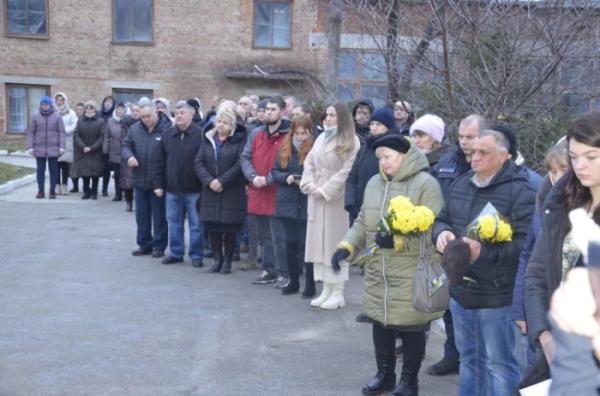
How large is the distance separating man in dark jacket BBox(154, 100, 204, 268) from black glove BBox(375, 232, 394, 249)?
184 inches

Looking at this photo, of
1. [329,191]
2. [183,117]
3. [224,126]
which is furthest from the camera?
[183,117]

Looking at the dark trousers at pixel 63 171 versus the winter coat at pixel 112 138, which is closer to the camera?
the winter coat at pixel 112 138

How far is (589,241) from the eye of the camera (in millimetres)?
2148

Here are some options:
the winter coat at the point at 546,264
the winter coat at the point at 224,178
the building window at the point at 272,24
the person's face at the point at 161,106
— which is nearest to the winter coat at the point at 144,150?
the winter coat at the point at 224,178

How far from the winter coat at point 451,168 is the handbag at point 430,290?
0.89 metres

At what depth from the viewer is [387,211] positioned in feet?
17.4

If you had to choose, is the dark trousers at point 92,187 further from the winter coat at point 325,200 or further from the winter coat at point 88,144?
the winter coat at point 325,200

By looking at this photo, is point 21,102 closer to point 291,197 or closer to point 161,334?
point 291,197

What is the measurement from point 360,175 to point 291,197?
1.07 m

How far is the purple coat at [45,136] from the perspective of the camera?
48.3 feet

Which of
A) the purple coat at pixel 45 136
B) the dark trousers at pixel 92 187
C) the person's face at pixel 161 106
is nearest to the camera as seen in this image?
the person's face at pixel 161 106

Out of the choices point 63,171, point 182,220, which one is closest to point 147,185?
point 182,220

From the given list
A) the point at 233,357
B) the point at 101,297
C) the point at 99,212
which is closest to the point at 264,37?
the point at 99,212

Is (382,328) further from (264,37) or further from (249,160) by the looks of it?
(264,37)
